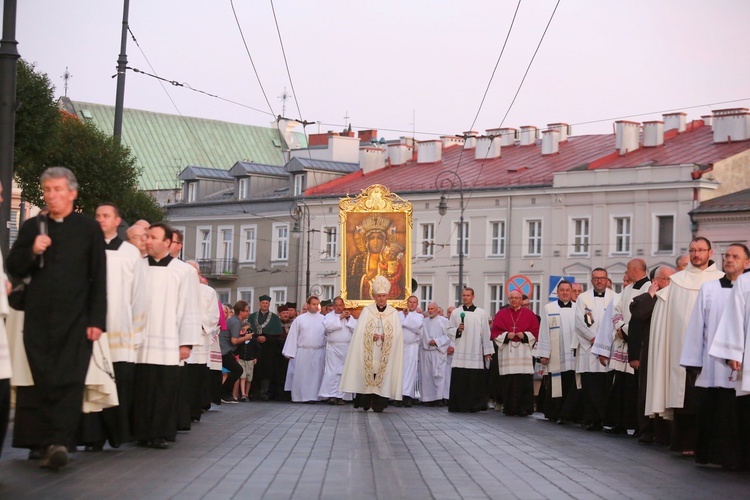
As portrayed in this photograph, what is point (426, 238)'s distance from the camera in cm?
7288

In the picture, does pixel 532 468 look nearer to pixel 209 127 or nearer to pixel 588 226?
pixel 588 226

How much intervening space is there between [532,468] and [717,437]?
6.45 ft

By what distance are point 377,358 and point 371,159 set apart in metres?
56.6

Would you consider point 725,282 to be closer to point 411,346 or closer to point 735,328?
point 735,328

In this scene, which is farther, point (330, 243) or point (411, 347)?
point (330, 243)

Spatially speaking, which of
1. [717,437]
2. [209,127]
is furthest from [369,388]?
[209,127]

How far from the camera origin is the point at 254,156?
99.4 m

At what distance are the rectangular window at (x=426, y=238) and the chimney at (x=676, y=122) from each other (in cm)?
1168

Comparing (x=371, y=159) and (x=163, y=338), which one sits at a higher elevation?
(x=371, y=159)

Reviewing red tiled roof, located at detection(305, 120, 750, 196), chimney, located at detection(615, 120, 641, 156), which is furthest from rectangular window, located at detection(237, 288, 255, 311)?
chimney, located at detection(615, 120, 641, 156)

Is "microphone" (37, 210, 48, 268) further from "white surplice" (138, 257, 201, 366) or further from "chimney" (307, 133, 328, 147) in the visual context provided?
"chimney" (307, 133, 328, 147)

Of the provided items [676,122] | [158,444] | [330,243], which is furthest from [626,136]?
[158,444]

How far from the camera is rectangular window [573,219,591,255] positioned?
66.9m

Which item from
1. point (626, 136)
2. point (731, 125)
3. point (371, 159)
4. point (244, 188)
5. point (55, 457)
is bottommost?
point (55, 457)
